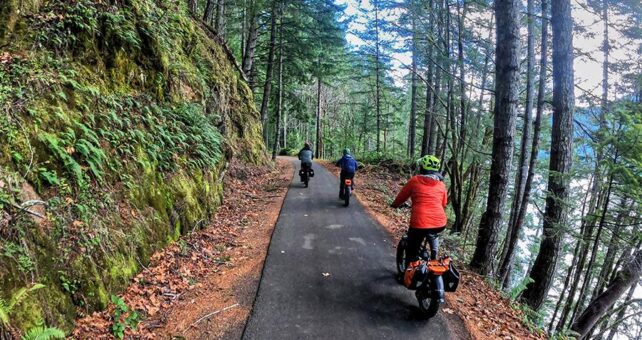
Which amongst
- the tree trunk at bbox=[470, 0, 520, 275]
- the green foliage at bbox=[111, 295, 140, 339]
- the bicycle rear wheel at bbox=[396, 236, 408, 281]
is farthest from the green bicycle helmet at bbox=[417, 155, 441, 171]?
the green foliage at bbox=[111, 295, 140, 339]

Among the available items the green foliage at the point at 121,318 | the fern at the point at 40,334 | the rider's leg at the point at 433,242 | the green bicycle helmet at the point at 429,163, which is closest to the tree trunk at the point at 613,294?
the rider's leg at the point at 433,242

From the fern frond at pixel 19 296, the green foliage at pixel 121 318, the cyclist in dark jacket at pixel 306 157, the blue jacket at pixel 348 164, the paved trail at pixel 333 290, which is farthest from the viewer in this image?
the cyclist in dark jacket at pixel 306 157

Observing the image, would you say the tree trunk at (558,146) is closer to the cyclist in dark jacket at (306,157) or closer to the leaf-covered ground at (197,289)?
the leaf-covered ground at (197,289)

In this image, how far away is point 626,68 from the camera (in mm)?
14984

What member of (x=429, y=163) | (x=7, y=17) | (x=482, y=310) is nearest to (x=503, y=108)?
(x=429, y=163)

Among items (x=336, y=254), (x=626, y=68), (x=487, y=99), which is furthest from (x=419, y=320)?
(x=626, y=68)

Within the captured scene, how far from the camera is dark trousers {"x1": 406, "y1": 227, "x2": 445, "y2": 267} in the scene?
5.38 metres

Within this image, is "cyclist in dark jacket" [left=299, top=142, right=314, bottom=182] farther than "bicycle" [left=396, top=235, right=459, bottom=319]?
Yes

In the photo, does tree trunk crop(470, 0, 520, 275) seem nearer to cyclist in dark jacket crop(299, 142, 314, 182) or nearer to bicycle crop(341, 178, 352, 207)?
bicycle crop(341, 178, 352, 207)

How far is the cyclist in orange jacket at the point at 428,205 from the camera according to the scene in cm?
537

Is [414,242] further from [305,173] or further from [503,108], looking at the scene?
[305,173]

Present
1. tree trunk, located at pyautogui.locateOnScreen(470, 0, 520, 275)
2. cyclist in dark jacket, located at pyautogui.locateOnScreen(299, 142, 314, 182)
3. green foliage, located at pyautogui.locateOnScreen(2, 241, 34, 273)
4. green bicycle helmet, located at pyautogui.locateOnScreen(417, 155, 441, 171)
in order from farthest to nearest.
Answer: cyclist in dark jacket, located at pyautogui.locateOnScreen(299, 142, 314, 182), tree trunk, located at pyautogui.locateOnScreen(470, 0, 520, 275), green bicycle helmet, located at pyautogui.locateOnScreen(417, 155, 441, 171), green foliage, located at pyautogui.locateOnScreen(2, 241, 34, 273)

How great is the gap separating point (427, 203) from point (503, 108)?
307cm

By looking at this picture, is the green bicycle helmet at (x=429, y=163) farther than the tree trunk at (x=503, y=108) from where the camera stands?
No
